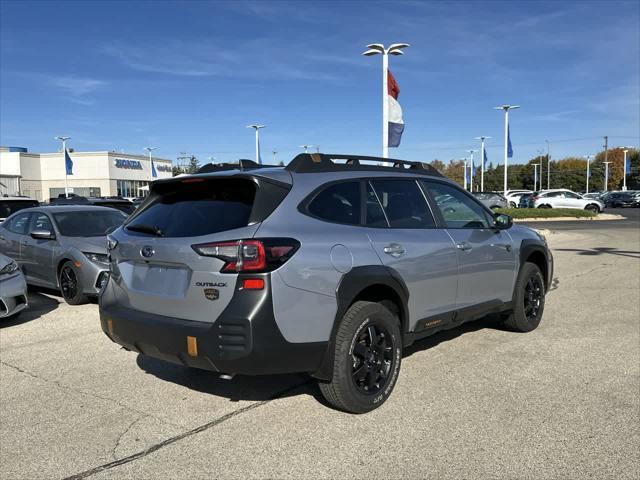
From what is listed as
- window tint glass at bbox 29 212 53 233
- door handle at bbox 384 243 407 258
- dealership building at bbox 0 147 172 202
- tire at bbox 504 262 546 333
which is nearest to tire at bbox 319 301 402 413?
door handle at bbox 384 243 407 258

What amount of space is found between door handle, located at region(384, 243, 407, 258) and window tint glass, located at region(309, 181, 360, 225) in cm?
30

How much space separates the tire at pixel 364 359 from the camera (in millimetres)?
3840

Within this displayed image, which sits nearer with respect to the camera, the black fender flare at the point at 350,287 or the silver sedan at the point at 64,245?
the black fender flare at the point at 350,287

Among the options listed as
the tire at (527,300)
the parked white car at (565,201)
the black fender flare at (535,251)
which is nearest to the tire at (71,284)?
the tire at (527,300)

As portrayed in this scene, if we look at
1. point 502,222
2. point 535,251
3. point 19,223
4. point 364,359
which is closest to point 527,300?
point 535,251

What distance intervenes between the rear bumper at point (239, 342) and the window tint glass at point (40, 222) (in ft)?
19.1

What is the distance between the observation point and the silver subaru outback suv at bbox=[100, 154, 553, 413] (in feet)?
11.4

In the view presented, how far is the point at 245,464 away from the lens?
330cm

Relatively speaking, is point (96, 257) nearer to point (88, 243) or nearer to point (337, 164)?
point (88, 243)

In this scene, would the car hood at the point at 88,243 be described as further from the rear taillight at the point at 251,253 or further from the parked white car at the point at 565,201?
the parked white car at the point at 565,201

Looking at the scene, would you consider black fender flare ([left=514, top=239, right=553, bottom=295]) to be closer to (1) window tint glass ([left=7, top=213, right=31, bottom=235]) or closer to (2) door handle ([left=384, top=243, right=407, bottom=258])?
(2) door handle ([left=384, top=243, right=407, bottom=258])

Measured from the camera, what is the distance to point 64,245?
8.17m

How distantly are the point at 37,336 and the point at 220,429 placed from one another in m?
3.65

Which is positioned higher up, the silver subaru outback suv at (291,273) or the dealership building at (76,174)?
the dealership building at (76,174)
